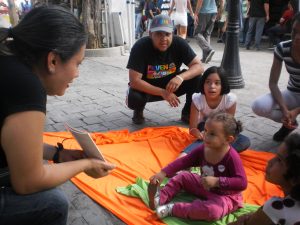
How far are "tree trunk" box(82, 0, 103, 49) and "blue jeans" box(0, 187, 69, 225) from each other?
678 cm

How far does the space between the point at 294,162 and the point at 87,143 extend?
0.93 meters

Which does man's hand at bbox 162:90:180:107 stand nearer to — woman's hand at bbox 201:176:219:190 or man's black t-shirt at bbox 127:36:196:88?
man's black t-shirt at bbox 127:36:196:88

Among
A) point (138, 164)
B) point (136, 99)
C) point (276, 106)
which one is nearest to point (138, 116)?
point (136, 99)

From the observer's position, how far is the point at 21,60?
1436 mm

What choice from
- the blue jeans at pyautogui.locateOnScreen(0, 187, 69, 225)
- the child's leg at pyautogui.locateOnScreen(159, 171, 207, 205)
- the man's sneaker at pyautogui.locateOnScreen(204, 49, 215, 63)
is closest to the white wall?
the man's sneaker at pyautogui.locateOnScreen(204, 49, 215, 63)

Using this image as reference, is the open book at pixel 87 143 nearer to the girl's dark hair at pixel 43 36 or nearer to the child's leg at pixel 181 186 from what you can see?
the girl's dark hair at pixel 43 36

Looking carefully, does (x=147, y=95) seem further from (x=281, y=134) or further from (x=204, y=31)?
(x=204, y=31)

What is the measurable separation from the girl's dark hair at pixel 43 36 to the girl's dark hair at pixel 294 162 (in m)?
1.01

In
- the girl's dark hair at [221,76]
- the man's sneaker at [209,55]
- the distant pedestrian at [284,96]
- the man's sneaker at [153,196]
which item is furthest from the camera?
the man's sneaker at [209,55]

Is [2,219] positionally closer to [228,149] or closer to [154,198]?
[154,198]

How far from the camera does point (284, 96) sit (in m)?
3.35

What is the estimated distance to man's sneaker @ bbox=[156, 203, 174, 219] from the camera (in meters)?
2.17

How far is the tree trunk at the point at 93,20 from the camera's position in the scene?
804cm

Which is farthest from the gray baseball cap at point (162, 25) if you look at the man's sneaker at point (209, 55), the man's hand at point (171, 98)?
the man's sneaker at point (209, 55)
